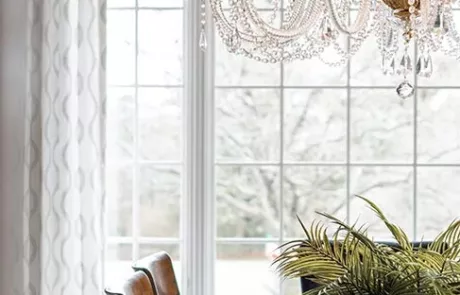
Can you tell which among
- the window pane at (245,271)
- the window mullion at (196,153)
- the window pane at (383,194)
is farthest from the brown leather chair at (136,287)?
the window pane at (383,194)

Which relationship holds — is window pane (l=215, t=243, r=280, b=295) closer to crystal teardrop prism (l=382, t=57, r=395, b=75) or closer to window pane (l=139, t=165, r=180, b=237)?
window pane (l=139, t=165, r=180, b=237)

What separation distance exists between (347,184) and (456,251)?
1.26 m

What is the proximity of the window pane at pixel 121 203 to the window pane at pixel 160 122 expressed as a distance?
115 mm

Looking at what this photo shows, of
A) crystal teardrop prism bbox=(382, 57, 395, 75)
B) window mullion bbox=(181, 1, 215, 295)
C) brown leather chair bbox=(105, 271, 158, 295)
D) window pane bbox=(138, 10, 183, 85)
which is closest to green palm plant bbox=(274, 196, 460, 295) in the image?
brown leather chair bbox=(105, 271, 158, 295)

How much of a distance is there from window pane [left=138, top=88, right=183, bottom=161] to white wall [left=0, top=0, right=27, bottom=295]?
592 millimetres

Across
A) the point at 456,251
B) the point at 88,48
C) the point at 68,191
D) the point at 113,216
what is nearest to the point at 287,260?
the point at 456,251

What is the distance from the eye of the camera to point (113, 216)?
2525 millimetres

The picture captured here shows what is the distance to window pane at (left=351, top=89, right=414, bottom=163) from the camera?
2.54 meters

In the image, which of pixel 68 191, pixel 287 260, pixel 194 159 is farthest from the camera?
pixel 194 159

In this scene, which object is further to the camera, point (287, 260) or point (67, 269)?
point (67, 269)

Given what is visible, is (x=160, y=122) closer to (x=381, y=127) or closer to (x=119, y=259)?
(x=119, y=259)

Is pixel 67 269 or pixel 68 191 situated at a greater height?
pixel 68 191

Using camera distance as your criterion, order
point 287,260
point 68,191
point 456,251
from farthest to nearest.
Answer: point 68,191
point 287,260
point 456,251

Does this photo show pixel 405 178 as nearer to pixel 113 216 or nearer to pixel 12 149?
pixel 113 216
